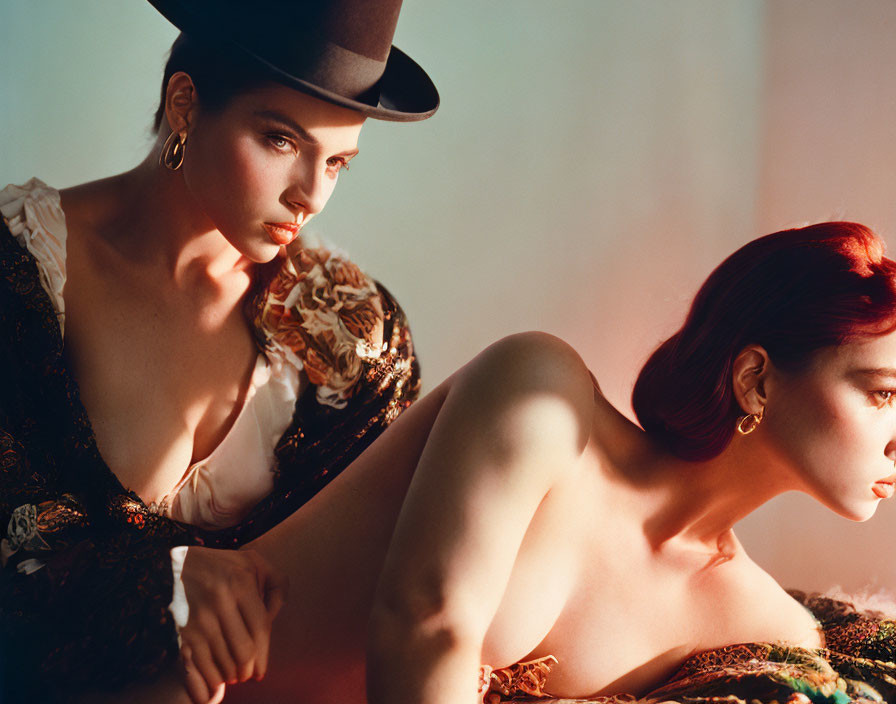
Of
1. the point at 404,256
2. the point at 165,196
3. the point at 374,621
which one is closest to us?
the point at 374,621

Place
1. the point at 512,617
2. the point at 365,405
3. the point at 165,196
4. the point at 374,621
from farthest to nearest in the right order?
the point at 365,405
the point at 165,196
the point at 512,617
the point at 374,621

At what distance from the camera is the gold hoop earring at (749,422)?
1111 mm

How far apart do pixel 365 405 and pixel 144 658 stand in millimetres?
512

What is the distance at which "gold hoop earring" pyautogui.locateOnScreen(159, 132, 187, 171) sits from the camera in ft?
4.11

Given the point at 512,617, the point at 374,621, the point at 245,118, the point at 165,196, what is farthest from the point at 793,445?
the point at 165,196

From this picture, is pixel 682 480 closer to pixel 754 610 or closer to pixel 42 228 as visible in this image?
pixel 754 610

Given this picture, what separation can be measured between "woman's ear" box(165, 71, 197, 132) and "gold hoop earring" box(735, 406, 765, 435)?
0.81 meters

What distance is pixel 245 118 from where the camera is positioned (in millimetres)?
1197

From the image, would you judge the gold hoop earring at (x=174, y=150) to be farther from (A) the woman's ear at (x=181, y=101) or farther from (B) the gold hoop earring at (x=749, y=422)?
(B) the gold hoop earring at (x=749, y=422)

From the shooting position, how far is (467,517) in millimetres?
992

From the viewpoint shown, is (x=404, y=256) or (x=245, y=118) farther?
(x=404, y=256)

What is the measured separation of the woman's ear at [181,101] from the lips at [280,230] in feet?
0.58

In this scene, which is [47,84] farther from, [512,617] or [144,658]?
[512,617]

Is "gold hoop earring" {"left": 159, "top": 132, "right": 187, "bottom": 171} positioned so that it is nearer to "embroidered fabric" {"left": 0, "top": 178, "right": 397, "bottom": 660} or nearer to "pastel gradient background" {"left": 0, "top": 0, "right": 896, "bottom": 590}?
"embroidered fabric" {"left": 0, "top": 178, "right": 397, "bottom": 660}
